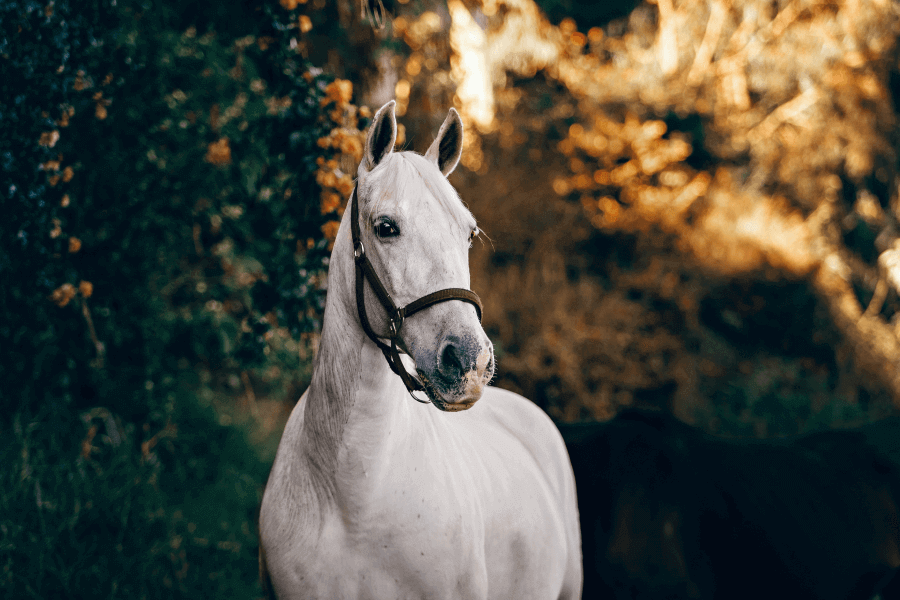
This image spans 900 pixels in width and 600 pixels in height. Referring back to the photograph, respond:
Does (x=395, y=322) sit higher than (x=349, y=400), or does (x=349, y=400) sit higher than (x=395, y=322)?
(x=395, y=322)

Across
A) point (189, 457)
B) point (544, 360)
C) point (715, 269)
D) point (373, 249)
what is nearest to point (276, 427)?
point (189, 457)

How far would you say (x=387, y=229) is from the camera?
1462mm

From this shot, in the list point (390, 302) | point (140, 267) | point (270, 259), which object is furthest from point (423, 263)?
point (140, 267)

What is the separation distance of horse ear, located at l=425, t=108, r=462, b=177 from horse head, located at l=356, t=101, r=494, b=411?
0.44 feet

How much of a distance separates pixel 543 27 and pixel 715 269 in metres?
5.49

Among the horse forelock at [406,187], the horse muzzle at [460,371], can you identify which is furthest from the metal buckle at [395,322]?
the horse forelock at [406,187]

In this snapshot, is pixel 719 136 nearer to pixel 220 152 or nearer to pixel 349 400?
pixel 220 152

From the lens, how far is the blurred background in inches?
116

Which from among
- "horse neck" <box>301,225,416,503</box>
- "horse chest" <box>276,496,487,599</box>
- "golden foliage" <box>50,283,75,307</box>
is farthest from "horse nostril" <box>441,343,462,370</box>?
"golden foliage" <box>50,283,75,307</box>

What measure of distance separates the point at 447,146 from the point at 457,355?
0.79 metres

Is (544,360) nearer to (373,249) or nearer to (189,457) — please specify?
(189,457)

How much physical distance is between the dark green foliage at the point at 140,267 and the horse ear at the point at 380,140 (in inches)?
58.2

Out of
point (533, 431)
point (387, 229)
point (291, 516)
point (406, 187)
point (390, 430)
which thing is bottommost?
point (533, 431)

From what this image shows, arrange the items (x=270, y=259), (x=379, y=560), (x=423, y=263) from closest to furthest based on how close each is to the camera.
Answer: (x=423, y=263) < (x=379, y=560) < (x=270, y=259)
